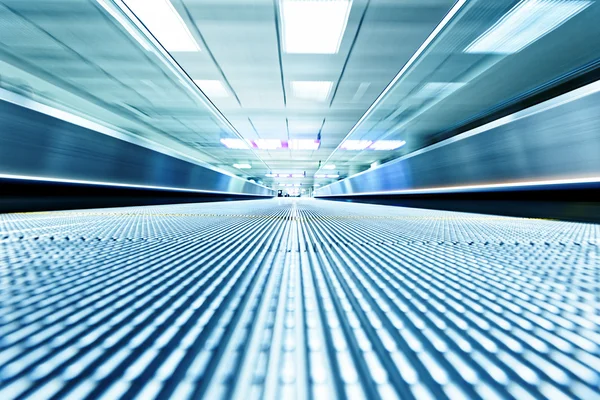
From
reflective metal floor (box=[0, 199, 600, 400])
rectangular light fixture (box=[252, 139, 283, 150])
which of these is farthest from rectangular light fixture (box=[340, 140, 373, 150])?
reflective metal floor (box=[0, 199, 600, 400])

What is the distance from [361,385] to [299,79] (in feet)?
11.8

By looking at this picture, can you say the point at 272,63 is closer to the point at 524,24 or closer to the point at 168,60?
the point at 168,60

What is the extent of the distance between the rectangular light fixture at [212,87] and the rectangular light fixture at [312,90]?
1.08 meters

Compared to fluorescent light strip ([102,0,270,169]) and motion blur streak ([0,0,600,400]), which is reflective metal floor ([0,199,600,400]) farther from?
fluorescent light strip ([102,0,270,169])

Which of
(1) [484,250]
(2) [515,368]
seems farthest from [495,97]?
(2) [515,368]

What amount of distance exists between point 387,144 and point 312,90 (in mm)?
3467

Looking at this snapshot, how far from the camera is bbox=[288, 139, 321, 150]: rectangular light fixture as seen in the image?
6.62 meters

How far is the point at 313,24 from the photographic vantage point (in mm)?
2275

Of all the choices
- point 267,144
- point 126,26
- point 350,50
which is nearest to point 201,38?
point 126,26

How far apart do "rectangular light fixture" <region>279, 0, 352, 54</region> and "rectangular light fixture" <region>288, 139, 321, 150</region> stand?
3909mm

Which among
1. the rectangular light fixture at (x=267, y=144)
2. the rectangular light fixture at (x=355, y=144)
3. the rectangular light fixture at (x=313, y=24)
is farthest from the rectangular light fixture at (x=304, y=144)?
the rectangular light fixture at (x=313, y=24)

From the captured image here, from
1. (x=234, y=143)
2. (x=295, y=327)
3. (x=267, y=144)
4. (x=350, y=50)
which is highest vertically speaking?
A: (x=350, y=50)

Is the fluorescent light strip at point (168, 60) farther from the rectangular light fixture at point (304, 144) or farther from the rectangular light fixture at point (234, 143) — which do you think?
the rectangular light fixture at point (304, 144)

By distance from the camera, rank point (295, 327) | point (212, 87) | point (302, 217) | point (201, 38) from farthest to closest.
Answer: point (212, 87), point (201, 38), point (302, 217), point (295, 327)
